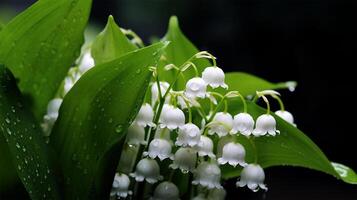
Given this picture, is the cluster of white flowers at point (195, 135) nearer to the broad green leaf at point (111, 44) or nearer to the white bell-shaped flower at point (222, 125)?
the white bell-shaped flower at point (222, 125)

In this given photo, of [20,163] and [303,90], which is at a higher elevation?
[20,163]

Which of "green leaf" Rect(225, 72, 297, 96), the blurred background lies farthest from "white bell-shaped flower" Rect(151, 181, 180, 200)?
the blurred background

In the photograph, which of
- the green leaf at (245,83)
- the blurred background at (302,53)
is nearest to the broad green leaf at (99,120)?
the green leaf at (245,83)

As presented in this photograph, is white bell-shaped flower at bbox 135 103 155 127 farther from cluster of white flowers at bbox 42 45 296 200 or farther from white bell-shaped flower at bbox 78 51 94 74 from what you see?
white bell-shaped flower at bbox 78 51 94 74

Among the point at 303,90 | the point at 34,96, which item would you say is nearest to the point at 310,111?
the point at 303,90

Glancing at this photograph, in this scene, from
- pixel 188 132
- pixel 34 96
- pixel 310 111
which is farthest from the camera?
pixel 310 111

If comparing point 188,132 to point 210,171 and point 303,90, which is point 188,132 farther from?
point 303,90

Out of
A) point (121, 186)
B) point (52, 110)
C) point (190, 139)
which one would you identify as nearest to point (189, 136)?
point (190, 139)
